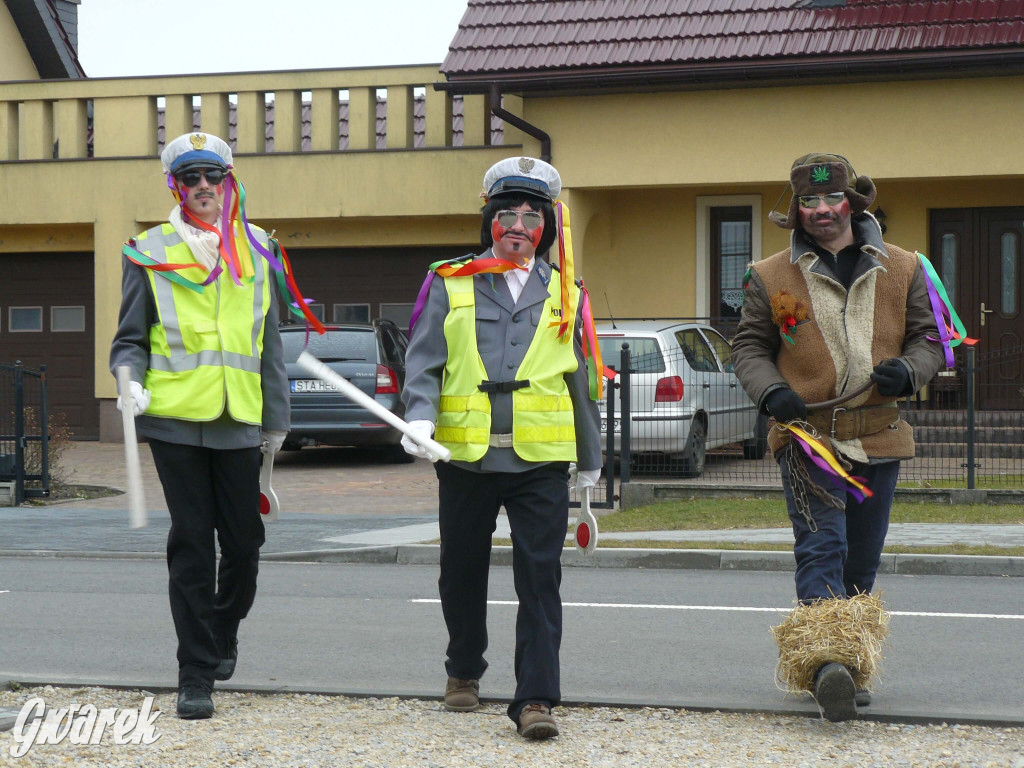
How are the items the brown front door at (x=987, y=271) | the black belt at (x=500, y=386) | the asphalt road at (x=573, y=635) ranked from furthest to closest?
the brown front door at (x=987, y=271) < the asphalt road at (x=573, y=635) < the black belt at (x=500, y=386)

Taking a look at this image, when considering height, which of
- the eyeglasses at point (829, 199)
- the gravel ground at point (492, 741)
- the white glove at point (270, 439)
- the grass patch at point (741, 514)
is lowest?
the gravel ground at point (492, 741)

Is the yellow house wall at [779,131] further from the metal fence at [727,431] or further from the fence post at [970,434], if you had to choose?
the fence post at [970,434]

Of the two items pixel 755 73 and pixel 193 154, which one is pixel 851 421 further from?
pixel 755 73

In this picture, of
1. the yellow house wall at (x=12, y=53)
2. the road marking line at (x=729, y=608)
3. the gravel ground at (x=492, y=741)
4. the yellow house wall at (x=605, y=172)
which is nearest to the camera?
the gravel ground at (x=492, y=741)

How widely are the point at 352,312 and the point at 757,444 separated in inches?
325

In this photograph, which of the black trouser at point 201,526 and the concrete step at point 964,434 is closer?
the black trouser at point 201,526

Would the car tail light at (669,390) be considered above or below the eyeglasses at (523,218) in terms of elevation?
below

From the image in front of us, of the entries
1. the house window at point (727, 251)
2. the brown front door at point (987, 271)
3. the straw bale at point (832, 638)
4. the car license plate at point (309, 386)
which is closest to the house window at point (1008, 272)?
the brown front door at point (987, 271)

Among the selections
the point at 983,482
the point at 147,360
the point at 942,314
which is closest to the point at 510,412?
the point at 147,360

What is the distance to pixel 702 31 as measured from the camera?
1777 cm

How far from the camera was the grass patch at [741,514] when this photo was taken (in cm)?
1180

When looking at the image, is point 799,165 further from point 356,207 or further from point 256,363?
point 356,207

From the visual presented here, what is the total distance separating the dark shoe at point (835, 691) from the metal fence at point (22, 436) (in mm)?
10473

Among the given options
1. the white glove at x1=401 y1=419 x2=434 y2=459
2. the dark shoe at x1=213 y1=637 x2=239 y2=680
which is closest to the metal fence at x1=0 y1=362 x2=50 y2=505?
the dark shoe at x1=213 y1=637 x2=239 y2=680
